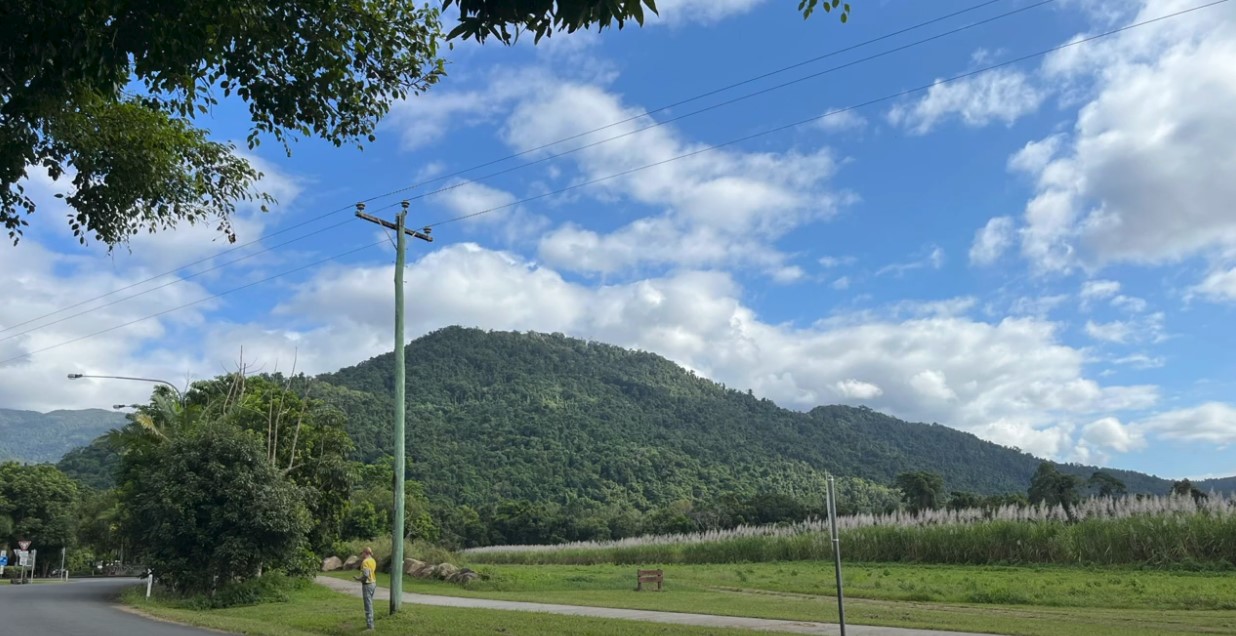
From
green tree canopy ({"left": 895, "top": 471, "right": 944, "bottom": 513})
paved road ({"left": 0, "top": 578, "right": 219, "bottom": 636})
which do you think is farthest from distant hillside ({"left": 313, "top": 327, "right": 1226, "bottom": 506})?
paved road ({"left": 0, "top": 578, "right": 219, "bottom": 636})

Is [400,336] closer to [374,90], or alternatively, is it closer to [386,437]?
[374,90]

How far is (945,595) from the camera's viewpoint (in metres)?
22.1

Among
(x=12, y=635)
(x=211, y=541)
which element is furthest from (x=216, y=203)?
(x=211, y=541)

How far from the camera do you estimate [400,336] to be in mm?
20188

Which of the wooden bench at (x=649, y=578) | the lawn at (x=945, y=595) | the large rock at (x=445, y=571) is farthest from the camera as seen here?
the large rock at (x=445, y=571)

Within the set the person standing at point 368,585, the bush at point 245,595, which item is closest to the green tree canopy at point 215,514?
the bush at point 245,595

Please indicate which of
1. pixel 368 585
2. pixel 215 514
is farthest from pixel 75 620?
pixel 368 585

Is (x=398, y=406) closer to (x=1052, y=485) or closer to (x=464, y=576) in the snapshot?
(x=464, y=576)

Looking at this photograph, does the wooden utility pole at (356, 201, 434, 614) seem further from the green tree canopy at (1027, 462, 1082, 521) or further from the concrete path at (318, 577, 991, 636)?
the green tree canopy at (1027, 462, 1082, 521)

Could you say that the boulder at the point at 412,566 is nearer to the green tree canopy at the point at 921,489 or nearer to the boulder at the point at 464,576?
the boulder at the point at 464,576

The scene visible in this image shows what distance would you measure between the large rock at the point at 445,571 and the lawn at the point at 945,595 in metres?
0.62

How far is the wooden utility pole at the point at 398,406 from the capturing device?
18.6m

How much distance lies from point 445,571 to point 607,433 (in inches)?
3425

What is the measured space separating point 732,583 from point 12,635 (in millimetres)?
20382
